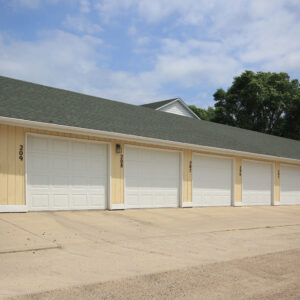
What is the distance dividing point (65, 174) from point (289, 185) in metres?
14.0

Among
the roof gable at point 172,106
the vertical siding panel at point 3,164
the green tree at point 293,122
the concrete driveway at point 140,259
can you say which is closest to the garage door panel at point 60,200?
the concrete driveway at point 140,259

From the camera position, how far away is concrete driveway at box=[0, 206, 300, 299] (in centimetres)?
472

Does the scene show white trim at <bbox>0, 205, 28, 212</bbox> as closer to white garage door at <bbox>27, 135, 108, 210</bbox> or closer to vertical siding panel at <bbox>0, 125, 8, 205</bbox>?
vertical siding panel at <bbox>0, 125, 8, 205</bbox>

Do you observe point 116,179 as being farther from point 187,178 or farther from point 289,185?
point 289,185

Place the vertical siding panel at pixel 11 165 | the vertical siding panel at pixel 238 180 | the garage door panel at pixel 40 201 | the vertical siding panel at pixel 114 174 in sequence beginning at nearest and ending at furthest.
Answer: the vertical siding panel at pixel 11 165
the garage door panel at pixel 40 201
the vertical siding panel at pixel 114 174
the vertical siding panel at pixel 238 180

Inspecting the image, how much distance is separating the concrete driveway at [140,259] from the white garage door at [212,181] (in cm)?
474

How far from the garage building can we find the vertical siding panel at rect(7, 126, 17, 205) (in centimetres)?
3

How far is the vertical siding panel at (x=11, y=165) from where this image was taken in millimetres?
10242

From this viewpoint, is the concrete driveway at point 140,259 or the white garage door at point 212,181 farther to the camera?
the white garage door at point 212,181

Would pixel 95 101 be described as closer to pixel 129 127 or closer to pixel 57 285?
pixel 129 127

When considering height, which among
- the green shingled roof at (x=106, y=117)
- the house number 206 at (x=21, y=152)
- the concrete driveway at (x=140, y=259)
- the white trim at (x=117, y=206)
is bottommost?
the concrete driveway at (x=140, y=259)

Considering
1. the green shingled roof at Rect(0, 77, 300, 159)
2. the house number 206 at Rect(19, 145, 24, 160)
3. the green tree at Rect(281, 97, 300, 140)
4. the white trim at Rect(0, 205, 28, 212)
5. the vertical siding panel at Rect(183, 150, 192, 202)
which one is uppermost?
the green tree at Rect(281, 97, 300, 140)

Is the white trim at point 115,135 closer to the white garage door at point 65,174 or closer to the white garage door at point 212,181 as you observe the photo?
the white garage door at point 65,174

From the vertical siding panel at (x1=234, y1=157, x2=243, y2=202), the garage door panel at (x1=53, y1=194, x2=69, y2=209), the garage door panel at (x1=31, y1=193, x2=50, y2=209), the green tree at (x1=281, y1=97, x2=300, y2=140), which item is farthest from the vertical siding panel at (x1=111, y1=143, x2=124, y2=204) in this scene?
the green tree at (x1=281, y1=97, x2=300, y2=140)
